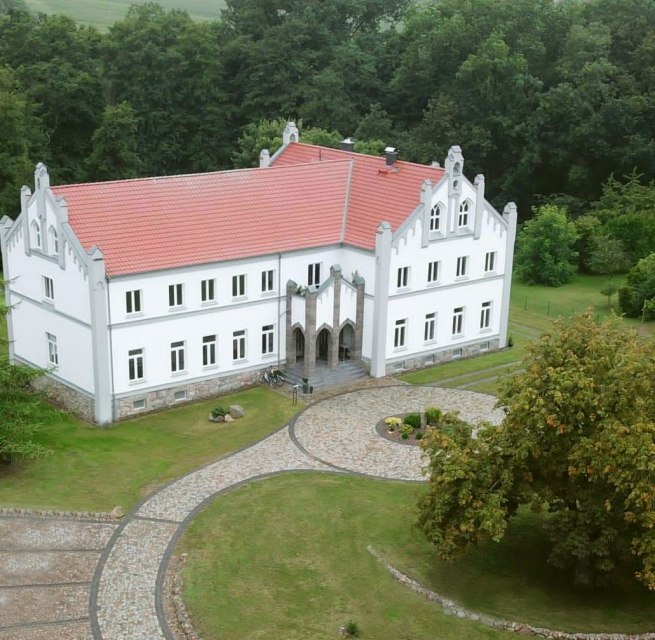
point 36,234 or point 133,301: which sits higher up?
point 36,234

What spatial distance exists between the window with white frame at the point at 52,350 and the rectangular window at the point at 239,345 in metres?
9.93

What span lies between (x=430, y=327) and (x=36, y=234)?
81.1 feet

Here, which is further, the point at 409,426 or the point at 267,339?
the point at 267,339

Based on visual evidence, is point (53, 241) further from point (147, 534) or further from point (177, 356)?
point (147, 534)

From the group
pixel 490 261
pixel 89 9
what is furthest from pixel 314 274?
pixel 89 9

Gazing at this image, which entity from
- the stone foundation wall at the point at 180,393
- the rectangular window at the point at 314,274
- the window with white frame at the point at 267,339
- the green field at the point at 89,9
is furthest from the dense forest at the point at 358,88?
the green field at the point at 89,9

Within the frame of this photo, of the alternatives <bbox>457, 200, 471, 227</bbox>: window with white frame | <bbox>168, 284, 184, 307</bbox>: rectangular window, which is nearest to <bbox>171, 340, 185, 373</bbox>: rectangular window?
<bbox>168, 284, 184, 307</bbox>: rectangular window

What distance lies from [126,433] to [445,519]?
22.0 meters

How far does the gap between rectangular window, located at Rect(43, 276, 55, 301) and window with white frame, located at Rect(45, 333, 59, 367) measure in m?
2.15

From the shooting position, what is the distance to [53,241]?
174 feet

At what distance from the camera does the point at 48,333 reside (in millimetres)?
55219

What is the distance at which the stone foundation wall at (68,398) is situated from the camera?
53.2 metres

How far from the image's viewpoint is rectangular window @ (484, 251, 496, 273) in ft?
211

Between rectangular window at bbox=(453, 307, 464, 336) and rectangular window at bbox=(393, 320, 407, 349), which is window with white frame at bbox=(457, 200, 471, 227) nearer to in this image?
rectangular window at bbox=(453, 307, 464, 336)
